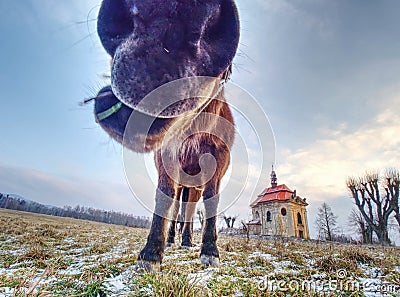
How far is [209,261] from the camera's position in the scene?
113 inches

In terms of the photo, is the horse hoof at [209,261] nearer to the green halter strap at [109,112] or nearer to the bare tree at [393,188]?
the green halter strap at [109,112]

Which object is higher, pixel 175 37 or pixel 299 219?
pixel 299 219

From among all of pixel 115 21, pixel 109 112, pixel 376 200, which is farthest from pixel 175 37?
pixel 376 200

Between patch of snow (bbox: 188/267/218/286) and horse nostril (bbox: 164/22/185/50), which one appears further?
patch of snow (bbox: 188/267/218/286)

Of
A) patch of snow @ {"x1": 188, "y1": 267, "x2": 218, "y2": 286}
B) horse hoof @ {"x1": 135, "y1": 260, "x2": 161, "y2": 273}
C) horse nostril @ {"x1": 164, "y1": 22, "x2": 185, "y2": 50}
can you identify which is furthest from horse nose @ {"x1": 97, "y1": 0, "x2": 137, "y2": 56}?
horse hoof @ {"x1": 135, "y1": 260, "x2": 161, "y2": 273}

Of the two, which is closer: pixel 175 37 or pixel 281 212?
pixel 175 37

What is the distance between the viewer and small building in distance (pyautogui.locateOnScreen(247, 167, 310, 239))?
33.1 m

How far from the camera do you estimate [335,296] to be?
5.71 feet

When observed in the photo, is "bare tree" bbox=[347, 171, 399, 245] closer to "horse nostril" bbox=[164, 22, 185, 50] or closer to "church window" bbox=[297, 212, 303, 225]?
"church window" bbox=[297, 212, 303, 225]

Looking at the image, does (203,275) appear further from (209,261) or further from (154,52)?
(154,52)

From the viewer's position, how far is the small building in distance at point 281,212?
108 ft

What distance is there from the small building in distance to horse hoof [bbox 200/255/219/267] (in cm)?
3154

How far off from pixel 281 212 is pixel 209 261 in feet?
109

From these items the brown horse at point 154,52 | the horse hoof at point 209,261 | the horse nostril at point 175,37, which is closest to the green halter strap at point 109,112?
the brown horse at point 154,52
